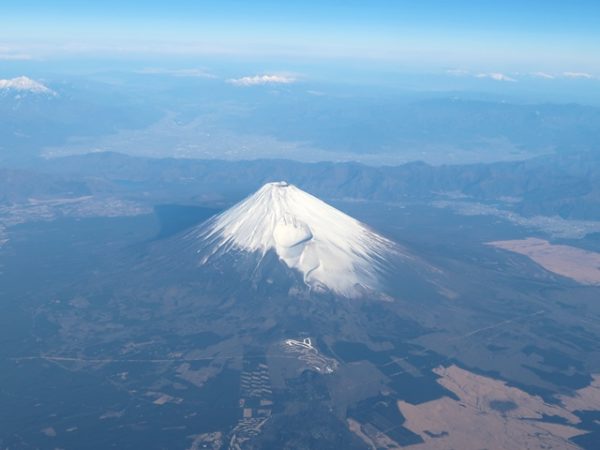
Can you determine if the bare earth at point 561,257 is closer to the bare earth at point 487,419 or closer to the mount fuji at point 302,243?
the mount fuji at point 302,243

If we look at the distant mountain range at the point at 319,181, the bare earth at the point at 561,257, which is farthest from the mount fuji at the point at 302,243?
the distant mountain range at the point at 319,181

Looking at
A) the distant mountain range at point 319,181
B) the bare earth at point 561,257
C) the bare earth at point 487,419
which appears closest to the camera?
the bare earth at point 487,419

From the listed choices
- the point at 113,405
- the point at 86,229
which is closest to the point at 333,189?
the point at 86,229

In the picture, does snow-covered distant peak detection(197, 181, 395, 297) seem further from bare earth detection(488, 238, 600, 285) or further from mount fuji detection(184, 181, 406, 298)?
bare earth detection(488, 238, 600, 285)

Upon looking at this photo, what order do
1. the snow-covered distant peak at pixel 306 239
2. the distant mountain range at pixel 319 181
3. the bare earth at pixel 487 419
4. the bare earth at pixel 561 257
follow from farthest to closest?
1. the distant mountain range at pixel 319 181
2. the bare earth at pixel 561 257
3. the snow-covered distant peak at pixel 306 239
4. the bare earth at pixel 487 419

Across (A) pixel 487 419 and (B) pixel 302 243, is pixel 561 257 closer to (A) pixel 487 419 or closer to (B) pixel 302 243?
(B) pixel 302 243

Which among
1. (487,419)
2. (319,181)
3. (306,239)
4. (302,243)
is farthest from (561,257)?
(319,181)
